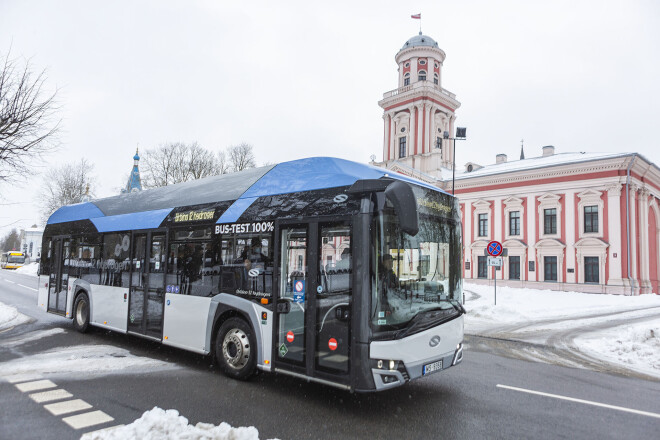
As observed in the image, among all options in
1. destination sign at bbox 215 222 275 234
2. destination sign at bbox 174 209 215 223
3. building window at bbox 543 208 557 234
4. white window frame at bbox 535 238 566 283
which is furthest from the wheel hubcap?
building window at bbox 543 208 557 234

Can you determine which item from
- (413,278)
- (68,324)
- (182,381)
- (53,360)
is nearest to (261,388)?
(182,381)

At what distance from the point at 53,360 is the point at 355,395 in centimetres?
540

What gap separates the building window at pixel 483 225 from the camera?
1571 inches

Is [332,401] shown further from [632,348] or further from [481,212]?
[481,212]

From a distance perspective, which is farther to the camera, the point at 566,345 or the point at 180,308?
the point at 566,345

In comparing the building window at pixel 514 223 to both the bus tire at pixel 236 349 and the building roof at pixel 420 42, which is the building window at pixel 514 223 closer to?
the building roof at pixel 420 42

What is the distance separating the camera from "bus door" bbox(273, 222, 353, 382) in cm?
525

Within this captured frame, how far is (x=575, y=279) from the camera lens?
33656 mm

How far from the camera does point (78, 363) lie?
7.47 meters

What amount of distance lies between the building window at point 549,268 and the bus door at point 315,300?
3458 centimetres

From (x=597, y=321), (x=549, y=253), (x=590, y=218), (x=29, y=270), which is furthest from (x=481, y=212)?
(x=29, y=270)

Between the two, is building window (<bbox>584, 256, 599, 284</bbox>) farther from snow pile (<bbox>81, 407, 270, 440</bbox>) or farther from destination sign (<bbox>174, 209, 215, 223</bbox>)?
snow pile (<bbox>81, 407, 270, 440</bbox>)

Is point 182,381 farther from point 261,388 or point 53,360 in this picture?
point 53,360

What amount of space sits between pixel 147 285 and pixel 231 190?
2728 millimetres
